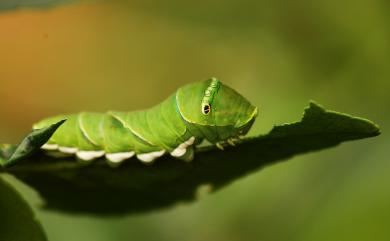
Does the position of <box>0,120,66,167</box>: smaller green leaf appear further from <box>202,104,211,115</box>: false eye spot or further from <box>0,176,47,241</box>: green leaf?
<box>202,104,211,115</box>: false eye spot

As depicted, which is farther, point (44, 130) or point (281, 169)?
point (281, 169)

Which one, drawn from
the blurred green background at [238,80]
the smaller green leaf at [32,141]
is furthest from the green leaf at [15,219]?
the blurred green background at [238,80]

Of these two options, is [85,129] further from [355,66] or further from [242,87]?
[242,87]

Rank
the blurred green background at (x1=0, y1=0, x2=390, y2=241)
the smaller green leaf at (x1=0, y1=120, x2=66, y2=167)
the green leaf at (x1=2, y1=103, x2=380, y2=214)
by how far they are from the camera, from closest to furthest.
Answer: the smaller green leaf at (x1=0, y1=120, x2=66, y2=167)
the green leaf at (x1=2, y1=103, x2=380, y2=214)
the blurred green background at (x1=0, y1=0, x2=390, y2=241)

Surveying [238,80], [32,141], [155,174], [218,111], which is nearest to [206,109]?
[218,111]

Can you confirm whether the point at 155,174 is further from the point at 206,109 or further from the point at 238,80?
the point at 238,80

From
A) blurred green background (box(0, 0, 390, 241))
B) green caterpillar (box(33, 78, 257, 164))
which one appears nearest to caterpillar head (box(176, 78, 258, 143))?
green caterpillar (box(33, 78, 257, 164))

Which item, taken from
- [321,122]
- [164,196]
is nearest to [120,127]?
[164,196]
